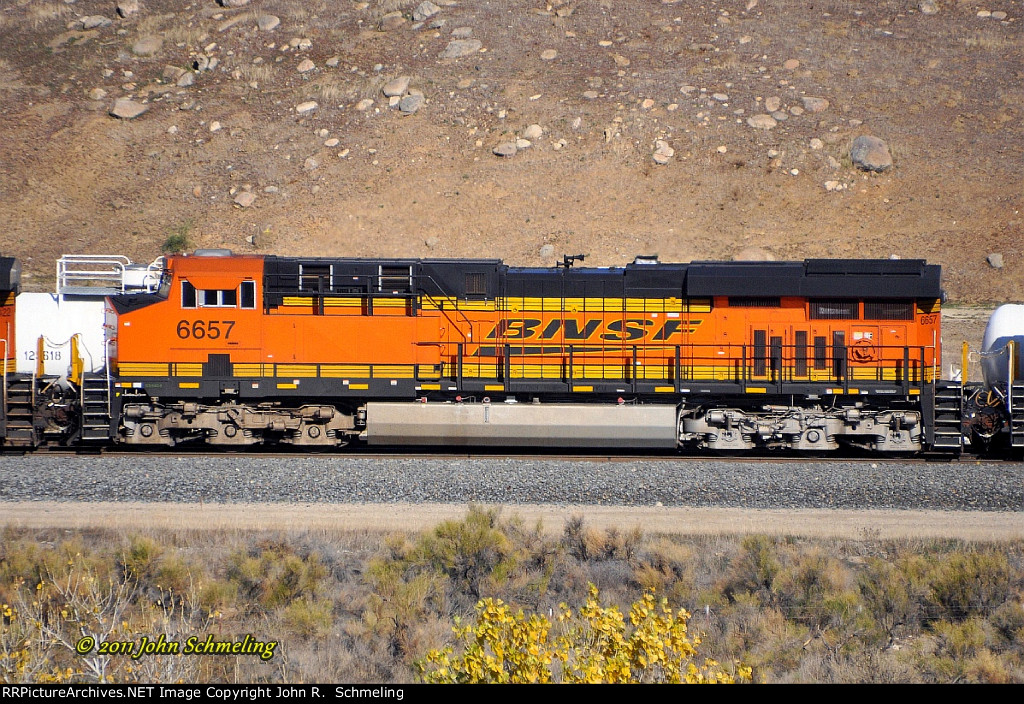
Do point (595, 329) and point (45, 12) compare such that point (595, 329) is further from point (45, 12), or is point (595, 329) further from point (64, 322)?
point (45, 12)

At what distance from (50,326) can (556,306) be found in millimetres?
10011

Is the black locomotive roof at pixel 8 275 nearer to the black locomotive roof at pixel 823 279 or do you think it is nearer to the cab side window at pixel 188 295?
the cab side window at pixel 188 295

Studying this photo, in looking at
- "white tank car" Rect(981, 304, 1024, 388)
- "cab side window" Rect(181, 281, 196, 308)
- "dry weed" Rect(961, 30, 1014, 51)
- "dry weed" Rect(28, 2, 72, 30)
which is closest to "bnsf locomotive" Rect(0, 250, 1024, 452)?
"cab side window" Rect(181, 281, 196, 308)

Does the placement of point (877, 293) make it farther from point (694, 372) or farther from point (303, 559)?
point (303, 559)

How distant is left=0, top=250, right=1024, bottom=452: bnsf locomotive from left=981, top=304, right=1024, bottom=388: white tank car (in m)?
0.13

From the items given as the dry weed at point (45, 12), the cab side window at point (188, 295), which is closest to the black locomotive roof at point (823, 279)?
the cab side window at point (188, 295)

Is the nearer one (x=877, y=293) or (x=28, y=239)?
(x=877, y=293)

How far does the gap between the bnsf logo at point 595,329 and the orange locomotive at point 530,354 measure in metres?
0.03

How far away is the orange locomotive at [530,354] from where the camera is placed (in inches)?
615

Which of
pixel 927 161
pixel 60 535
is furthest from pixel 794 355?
pixel 927 161

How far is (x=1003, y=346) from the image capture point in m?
16.6

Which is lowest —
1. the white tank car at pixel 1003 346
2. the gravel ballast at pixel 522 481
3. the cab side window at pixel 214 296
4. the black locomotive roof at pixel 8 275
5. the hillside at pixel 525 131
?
the gravel ballast at pixel 522 481

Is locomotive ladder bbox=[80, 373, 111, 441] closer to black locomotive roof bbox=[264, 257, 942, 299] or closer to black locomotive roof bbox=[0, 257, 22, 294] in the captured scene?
black locomotive roof bbox=[0, 257, 22, 294]

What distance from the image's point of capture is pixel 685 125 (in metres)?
37.8
